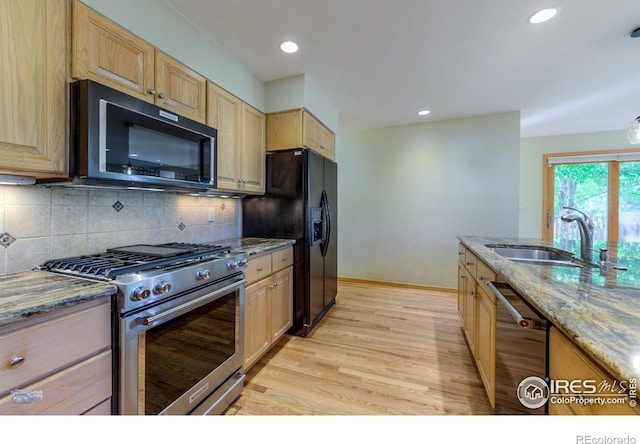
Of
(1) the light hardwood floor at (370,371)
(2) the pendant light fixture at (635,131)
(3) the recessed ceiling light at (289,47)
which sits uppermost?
(3) the recessed ceiling light at (289,47)

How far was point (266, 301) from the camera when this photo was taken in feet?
6.78

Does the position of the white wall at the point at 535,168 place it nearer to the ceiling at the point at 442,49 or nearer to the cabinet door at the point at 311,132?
the ceiling at the point at 442,49

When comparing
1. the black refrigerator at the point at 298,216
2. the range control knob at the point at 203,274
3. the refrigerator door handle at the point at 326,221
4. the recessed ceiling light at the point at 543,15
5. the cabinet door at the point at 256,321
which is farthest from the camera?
the refrigerator door handle at the point at 326,221

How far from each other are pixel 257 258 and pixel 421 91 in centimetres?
257

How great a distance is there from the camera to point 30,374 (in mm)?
809

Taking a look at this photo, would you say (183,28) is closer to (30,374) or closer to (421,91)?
(30,374)

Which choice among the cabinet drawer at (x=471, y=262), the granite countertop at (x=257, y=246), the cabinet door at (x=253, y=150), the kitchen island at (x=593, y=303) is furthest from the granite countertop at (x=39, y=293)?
the cabinet drawer at (x=471, y=262)

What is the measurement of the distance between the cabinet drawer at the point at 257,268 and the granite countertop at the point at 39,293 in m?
0.89

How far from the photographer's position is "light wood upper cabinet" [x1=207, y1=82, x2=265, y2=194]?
2010 mm

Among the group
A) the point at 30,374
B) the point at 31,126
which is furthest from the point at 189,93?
the point at 30,374

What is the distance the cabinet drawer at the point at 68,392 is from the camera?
80 cm

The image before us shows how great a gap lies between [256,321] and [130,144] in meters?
1.37

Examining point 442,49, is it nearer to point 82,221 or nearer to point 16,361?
point 82,221

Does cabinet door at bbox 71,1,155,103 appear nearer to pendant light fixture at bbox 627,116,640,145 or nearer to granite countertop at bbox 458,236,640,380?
granite countertop at bbox 458,236,640,380
